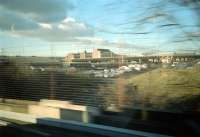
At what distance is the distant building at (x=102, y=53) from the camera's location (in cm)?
837

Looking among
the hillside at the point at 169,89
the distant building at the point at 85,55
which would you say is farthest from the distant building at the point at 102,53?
the hillside at the point at 169,89

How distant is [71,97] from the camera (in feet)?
30.3

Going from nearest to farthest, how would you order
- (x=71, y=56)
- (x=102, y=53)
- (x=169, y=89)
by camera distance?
1. (x=169, y=89)
2. (x=102, y=53)
3. (x=71, y=56)

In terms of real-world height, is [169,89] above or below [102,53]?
below

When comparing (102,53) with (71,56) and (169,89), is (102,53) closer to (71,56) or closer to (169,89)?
(71,56)

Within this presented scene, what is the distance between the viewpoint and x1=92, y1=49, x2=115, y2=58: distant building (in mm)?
8373

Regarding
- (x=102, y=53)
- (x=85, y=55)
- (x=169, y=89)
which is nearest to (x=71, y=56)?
(x=85, y=55)

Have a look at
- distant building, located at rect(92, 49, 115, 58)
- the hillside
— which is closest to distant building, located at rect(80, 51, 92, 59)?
distant building, located at rect(92, 49, 115, 58)

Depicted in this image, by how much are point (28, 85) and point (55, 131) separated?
Answer: 1843 mm

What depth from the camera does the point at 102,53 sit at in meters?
8.49

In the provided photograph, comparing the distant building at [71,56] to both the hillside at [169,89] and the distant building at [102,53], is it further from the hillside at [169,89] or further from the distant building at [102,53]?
the hillside at [169,89]

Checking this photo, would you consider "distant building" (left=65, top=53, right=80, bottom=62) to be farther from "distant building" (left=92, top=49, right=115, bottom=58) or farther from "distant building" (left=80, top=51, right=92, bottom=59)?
"distant building" (left=92, top=49, right=115, bottom=58)

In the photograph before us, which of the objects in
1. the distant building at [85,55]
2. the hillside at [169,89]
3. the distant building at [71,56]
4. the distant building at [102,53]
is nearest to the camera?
the hillside at [169,89]

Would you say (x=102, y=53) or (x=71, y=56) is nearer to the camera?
(x=102, y=53)
